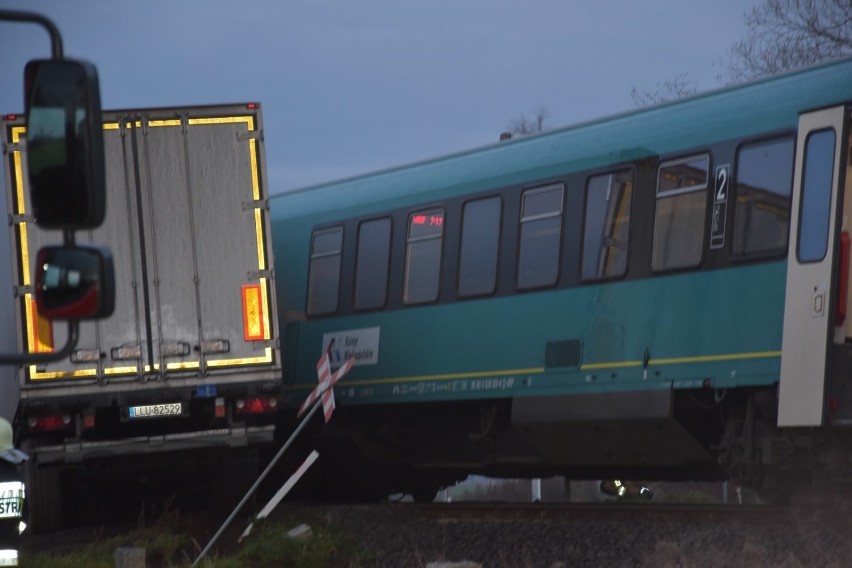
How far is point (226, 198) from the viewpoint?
580 inches

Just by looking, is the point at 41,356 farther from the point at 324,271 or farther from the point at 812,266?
the point at 324,271

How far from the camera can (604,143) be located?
1409cm

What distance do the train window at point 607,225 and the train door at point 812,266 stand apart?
199cm

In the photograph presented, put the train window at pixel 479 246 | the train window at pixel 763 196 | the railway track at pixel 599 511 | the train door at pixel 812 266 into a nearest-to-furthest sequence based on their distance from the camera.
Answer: the train door at pixel 812 266, the train window at pixel 763 196, the railway track at pixel 599 511, the train window at pixel 479 246

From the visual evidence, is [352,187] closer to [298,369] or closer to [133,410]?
[298,369]

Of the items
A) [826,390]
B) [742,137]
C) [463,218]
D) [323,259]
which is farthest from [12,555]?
[323,259]

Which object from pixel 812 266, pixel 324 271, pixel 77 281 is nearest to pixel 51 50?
pixel 77 281

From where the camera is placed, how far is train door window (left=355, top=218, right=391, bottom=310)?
16.8 metres

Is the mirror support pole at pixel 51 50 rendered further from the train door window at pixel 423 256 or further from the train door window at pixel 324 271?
the train door window at pixel 324 271

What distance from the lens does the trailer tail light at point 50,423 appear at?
1442 cm

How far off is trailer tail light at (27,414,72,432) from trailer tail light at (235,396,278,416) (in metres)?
1.57

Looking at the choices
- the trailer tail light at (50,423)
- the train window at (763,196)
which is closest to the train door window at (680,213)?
the train window at (763,196)

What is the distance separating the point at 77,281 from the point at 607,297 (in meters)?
9.61

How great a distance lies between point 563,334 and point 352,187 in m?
4.43
